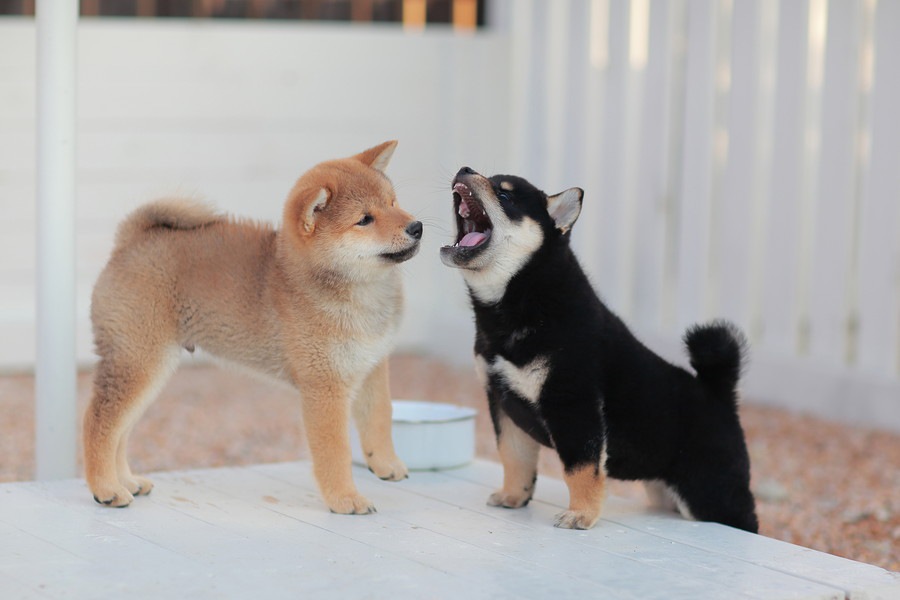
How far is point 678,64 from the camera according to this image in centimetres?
656

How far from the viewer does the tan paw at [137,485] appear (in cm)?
318

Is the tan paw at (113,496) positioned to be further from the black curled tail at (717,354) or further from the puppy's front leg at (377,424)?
the black curled tail at (717,354)

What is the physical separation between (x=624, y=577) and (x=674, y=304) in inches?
173

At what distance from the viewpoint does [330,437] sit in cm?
294

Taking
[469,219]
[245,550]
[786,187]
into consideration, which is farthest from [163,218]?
[786,187]

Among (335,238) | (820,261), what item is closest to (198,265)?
(335,238)

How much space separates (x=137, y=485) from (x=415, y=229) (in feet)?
3.49

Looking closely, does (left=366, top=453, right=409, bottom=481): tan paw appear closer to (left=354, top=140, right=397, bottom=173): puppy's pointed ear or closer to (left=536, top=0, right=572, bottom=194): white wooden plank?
(left=354, top=140, right=397, bottom=173): puppy's pointed ear

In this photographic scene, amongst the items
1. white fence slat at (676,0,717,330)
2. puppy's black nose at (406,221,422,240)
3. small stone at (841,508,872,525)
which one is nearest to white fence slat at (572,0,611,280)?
white fence slat at (676,0,717,330)

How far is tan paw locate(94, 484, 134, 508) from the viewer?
3012 millimetres

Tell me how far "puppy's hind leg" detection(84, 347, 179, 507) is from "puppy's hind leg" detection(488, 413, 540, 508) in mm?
890

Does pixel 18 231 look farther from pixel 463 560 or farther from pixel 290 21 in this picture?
pixel 463 560

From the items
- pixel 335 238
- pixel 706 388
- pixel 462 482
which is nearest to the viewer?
pixel 335 238

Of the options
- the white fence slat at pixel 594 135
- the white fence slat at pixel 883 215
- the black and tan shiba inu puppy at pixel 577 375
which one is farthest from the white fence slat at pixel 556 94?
the black and tan shiba inu puppy at pixel 577 375
